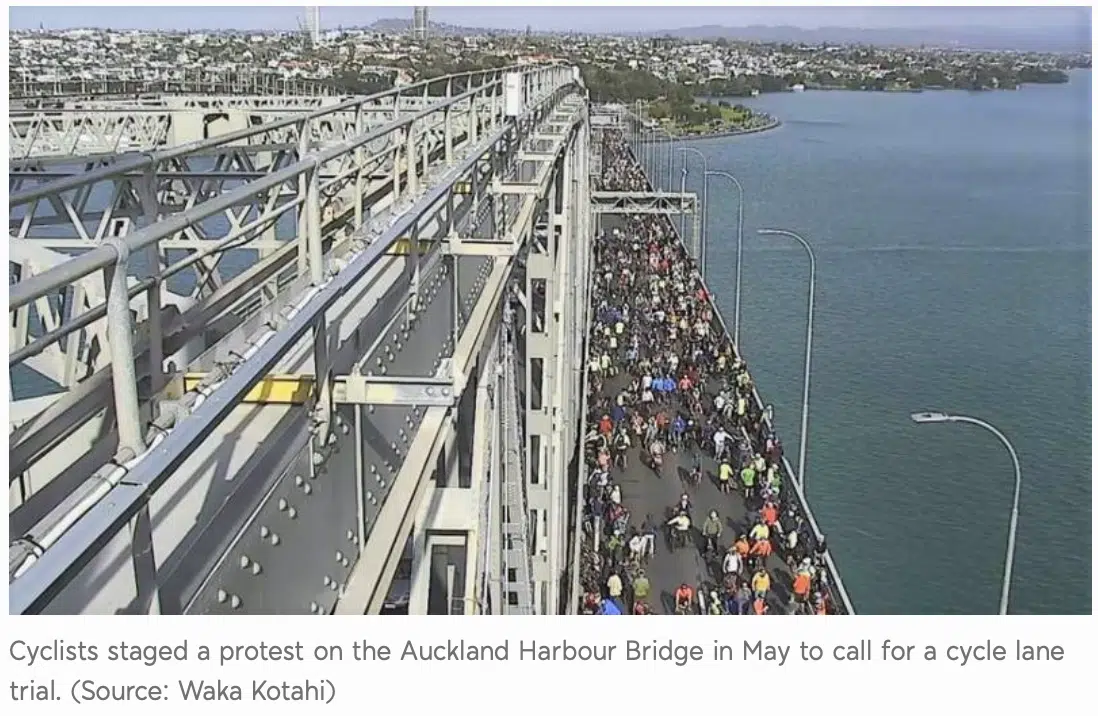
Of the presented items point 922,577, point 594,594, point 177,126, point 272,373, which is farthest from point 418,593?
point 177,126

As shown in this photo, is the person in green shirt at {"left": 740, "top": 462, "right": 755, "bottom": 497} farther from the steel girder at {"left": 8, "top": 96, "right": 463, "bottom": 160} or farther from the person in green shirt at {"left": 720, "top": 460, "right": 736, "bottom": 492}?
the steel girder at {"left": 8, "top": 96, "right": 463, "bottom": 160}

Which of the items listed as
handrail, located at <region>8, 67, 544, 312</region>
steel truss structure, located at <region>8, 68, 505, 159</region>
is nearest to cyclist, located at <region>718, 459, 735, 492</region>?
steel truss structure, located at <region>8, 68, 505, 159</region>

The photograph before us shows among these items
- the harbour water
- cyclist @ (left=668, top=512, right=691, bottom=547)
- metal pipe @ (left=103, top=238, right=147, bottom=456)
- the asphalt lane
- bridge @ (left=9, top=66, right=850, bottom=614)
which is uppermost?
metal pipe @ (left=103, top=238, right=147, bottom=456)

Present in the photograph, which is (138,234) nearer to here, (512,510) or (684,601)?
(512,510)

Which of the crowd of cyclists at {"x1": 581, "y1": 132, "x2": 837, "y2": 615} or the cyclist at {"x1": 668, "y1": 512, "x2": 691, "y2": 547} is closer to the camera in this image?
the crowd of cyclists at {"x1": 581, "y1": 132, "x2": 837, "y2": 615}

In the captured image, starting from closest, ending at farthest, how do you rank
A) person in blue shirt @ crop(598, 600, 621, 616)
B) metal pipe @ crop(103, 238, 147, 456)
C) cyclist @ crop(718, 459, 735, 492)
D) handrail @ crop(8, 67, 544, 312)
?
handrail @ crop(8, 67, 544, 312)
metal pipe @ crop(103, 238, 147, 456)
person in blue shirt @ crop(598, 600, 621, 616)
cyclist @ crop(718, 459, 735, 492)

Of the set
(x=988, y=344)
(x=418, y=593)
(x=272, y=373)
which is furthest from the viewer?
(x=988, y=344)
